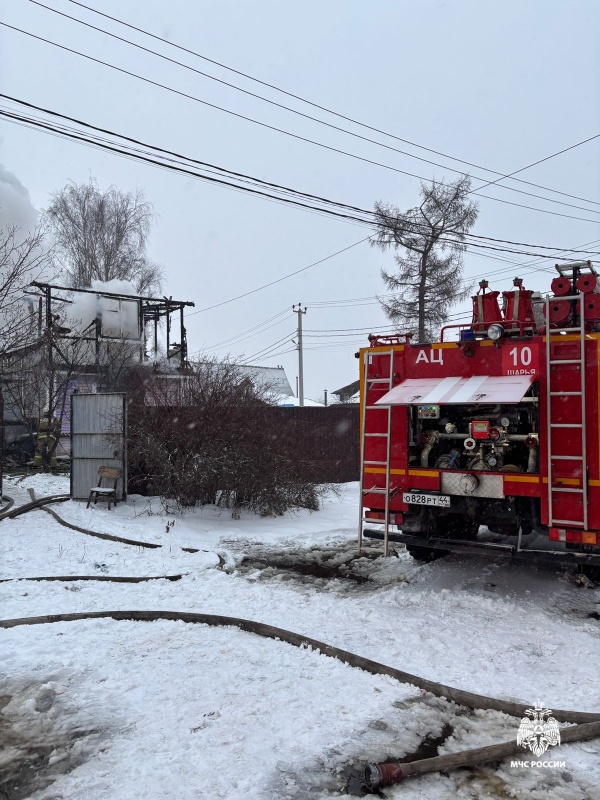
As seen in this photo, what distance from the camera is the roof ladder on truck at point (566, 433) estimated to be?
567 centimetres

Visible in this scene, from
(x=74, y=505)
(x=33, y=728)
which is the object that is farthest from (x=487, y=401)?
(x=74, y=505)

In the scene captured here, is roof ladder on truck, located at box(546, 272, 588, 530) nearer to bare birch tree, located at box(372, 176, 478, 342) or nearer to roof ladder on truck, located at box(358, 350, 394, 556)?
roof ladder on truck, located at box(358, 350, 394, 556)

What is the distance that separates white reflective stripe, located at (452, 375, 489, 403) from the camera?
5.89 meters

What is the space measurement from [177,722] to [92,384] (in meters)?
21.0

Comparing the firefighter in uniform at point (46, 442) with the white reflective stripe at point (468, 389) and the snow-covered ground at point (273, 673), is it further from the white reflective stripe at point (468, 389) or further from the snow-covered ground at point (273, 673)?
the white reflective stripe at point (468, 389)

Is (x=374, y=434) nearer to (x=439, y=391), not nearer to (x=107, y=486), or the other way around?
(x=439, y=391)

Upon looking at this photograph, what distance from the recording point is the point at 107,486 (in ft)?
38.1

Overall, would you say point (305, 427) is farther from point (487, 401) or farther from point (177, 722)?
point (177, 722)

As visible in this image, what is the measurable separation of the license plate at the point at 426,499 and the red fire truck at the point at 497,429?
0.01m

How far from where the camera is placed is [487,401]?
5.68 m

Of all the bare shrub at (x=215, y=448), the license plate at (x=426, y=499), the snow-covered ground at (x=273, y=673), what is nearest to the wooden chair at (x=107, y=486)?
the bare shrub at (x=215, y=448)

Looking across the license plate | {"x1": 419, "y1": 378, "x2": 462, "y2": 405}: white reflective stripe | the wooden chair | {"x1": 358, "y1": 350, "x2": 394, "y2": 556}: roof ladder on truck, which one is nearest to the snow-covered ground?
the license plate

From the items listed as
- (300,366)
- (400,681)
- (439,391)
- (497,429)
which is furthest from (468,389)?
(300,366)

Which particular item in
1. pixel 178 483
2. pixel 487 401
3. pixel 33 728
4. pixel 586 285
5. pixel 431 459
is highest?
pixel 586 285
